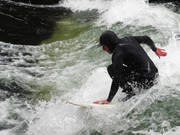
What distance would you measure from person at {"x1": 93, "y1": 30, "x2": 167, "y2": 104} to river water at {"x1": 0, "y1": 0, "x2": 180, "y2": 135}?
0.96 feet

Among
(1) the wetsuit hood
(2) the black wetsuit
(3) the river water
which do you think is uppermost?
(1) the wetsuit hood

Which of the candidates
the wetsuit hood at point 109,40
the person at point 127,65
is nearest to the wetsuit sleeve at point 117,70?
the person at point 127,65

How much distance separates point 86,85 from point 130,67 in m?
2.33

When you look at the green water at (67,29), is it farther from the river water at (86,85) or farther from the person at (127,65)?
the person at (127,65)

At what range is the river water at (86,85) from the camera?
5031 millimetres

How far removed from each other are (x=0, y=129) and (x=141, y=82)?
2.88m

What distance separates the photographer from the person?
14.9ft

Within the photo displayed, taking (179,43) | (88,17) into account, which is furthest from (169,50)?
(88,17)

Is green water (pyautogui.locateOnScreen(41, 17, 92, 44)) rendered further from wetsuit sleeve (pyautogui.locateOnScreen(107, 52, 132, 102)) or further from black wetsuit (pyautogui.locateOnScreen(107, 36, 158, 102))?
wetsuit sleeve (pyautogui.locateOnScreen(107, 52, 132, 102))

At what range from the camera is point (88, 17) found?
44.1 ft

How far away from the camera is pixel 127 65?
470 cm

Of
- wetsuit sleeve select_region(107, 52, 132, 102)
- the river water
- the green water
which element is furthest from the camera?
the green water

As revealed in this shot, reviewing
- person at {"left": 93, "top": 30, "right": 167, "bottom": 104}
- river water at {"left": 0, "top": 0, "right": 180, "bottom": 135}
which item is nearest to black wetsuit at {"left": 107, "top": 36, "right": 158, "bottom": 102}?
person at {"left": 93, "top": 30, "right": 167, "bottom": 104}

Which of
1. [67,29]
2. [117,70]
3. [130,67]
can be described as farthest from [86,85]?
[67,29]
